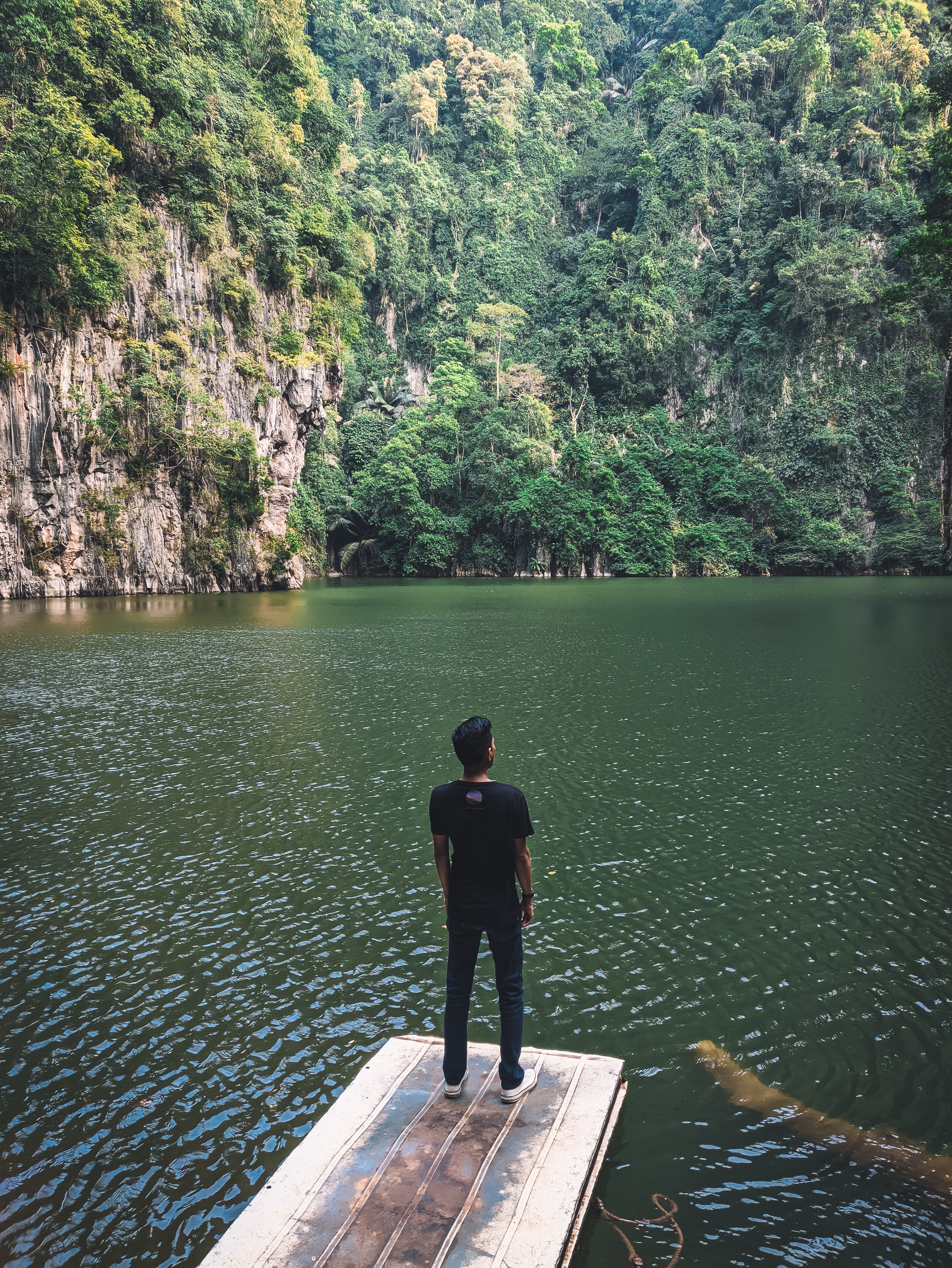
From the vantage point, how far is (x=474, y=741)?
3.85 m

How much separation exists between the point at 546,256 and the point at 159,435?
55538 mm

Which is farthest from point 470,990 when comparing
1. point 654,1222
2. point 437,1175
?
point 654,1222

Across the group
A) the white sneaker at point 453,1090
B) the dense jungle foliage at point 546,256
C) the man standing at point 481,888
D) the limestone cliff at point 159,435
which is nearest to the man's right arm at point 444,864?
the man standing at point 481,888

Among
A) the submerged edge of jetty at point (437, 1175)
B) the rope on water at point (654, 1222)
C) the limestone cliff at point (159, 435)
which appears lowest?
the rope on water at point (654, 1222)

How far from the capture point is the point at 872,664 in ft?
59.8

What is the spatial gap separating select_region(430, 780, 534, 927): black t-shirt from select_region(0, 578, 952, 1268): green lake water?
1488 mm

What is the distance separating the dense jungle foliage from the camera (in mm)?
38062

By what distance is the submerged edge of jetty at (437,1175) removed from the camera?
3115 millimetres

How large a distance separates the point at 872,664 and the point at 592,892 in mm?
13747

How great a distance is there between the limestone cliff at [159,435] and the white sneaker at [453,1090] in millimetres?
36496

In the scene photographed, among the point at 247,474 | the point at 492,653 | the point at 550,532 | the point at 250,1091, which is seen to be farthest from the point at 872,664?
the point at 550,532

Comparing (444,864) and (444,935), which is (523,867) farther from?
(444,935)

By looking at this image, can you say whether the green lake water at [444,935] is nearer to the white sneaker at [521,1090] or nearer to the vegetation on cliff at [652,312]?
the white sneaker at [521,1090]

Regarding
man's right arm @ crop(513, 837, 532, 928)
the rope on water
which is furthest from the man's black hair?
the rope on water
